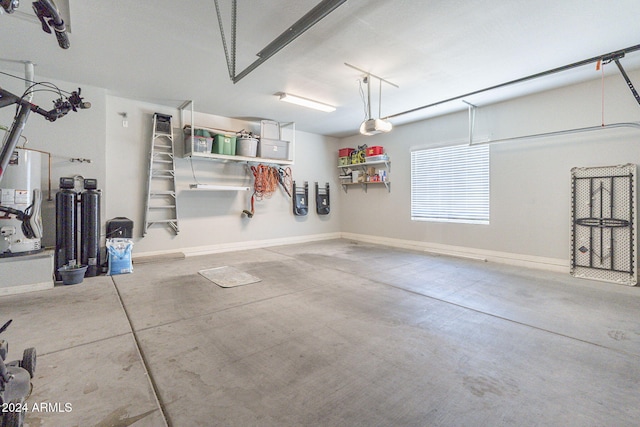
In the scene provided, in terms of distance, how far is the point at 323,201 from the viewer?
7867 mm

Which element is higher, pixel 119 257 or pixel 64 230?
pixel 64 230

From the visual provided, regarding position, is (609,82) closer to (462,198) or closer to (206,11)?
(462,198)

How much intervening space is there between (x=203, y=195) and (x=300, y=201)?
2.45 meters

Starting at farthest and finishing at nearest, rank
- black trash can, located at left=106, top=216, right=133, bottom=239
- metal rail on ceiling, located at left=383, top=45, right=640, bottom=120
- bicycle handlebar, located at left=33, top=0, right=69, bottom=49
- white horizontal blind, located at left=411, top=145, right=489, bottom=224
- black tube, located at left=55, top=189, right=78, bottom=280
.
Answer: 1. white horizontal blind, located at left=411, top=145, right=489, bottom=224
2. black trash can, located at left=106, top=216, right=133, bottom=239
3. black tube, located at left=55, top=189, right=78, bottom=280
4. metal rail on ceiling, located at left=383, top=45, right=640, bottom=120
5. bicycle handlebar, located at left=33, top=0, right=69, bottom=49

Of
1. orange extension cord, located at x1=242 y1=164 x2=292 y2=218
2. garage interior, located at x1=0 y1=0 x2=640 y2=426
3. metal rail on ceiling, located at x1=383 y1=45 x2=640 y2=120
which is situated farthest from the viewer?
orange extension cord, located at x1=242 y1=164 x2=292 y2=218

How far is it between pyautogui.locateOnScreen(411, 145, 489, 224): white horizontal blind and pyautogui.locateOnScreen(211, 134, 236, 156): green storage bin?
13.5 feet

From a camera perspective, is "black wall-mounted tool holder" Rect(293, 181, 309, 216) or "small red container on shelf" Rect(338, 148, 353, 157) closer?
"black wall-mounted tool holder" Rect(293, 181, 309, 216)

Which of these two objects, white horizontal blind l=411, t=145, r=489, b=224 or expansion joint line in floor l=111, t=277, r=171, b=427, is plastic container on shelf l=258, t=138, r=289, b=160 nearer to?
white horizontal blind l=411, t=145, r=489, b=224

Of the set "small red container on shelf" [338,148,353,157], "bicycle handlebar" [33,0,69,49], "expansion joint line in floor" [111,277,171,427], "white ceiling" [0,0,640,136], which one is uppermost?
"white ceiling" [0,0,640,136]

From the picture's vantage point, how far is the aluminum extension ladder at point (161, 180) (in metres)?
5.19

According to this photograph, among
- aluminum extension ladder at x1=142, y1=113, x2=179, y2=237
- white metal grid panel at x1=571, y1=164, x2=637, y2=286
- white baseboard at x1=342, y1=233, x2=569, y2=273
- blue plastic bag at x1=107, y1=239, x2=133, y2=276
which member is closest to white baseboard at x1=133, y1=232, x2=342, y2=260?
aluminum extension ladder at x1=142, y1=113, x2=179, y2=237

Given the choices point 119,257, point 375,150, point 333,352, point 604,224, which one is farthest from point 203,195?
point 604,224

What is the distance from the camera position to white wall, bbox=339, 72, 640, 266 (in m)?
4.02

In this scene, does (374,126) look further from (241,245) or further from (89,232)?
(89,232)
